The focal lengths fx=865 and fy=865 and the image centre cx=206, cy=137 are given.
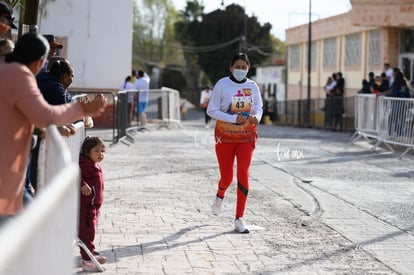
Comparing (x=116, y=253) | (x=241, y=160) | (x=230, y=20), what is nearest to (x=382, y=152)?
(x=241, y=160)

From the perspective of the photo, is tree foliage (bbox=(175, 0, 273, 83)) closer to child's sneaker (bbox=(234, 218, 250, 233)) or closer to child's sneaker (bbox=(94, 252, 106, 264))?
child's sneaker (bbox=(234, 218, 250, 233))

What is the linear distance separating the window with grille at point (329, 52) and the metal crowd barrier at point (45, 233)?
43.2m

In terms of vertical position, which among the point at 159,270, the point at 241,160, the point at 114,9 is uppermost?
the point at 114,9

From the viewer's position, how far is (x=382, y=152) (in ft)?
62.6

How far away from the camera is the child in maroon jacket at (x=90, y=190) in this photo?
7059 mm

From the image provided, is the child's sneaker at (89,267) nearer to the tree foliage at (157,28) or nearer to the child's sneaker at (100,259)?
the child's sneaker at (100,259)

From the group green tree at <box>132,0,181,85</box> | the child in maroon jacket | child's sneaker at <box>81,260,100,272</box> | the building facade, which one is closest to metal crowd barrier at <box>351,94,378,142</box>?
the building facade

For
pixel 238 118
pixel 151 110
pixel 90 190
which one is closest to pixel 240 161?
pixel 238 118

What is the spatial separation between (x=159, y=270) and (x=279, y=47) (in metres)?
87.1

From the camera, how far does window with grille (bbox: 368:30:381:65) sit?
37.2 metres

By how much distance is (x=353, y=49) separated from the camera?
42500mm

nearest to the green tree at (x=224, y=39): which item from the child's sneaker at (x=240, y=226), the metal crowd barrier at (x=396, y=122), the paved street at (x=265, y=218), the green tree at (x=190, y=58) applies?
the green tree at (x=190, y=58)

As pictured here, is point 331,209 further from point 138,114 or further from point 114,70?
point 114,70

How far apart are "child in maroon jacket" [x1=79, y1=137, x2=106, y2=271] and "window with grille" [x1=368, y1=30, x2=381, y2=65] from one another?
31.1 m
